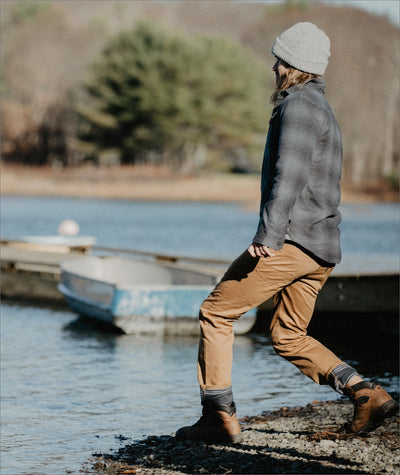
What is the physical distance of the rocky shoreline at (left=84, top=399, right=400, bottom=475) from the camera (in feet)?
14.6

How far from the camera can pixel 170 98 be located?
6272 cm

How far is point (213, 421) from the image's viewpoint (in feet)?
15.6

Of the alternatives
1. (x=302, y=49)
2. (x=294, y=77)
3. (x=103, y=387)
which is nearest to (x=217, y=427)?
(x=294, y=77)

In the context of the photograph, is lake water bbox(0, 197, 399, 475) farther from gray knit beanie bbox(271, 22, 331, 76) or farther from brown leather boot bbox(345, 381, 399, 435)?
gray knit beanie bbox(271, 22, 331, 76)

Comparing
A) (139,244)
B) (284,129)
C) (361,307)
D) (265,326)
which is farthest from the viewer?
(139,244)

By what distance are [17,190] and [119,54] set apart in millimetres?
12649

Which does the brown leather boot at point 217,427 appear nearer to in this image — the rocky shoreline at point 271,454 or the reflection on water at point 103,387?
the rocky shoreline at point 271,454

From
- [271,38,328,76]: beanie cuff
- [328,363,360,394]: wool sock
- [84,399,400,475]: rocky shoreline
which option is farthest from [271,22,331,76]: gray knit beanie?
[84,399,400,475]: rocky shoreline

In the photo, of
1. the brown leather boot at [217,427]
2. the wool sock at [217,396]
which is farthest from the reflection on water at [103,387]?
the wool sock at [217,396]

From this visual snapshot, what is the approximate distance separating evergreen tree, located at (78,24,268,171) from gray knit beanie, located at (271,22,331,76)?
2277 inches

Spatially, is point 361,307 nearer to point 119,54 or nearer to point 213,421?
point 213,421

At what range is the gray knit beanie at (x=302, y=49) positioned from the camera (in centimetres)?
444

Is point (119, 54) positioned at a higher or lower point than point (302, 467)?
higher

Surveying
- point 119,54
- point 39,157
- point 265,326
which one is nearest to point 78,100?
point 39,157
